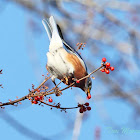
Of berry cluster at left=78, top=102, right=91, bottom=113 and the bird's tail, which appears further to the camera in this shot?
the bird's tail

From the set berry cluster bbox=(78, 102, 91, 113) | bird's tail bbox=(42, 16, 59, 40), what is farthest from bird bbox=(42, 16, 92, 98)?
berry cluster bbox=(78, 102, 91, 113)

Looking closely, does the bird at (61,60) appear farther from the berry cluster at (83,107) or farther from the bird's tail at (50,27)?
the berry cluster at (83,107)

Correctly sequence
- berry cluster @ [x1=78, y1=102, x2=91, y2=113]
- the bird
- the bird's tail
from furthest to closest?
the bird's tail → the bird → berry cluster @ [x1=78, y1=102, x2=91, y2=113]

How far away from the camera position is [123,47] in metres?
4.95

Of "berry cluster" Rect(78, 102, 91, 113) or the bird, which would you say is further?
the bird

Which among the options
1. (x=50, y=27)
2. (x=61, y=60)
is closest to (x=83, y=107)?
(x=61, y=60)

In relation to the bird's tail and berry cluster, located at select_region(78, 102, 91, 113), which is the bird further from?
berry cluster, located at select_region(78, 102, 91, 113)

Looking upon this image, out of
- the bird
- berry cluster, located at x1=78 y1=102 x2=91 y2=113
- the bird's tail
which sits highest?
the bird's tail

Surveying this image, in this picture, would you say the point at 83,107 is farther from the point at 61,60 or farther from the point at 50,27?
the point at 50,27

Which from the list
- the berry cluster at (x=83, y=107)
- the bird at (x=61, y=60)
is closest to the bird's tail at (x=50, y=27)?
the bird at (x=61, y=60)

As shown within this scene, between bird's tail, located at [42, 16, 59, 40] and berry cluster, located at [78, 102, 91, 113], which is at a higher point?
bird's tail, located at [42, 16, 59, 40]

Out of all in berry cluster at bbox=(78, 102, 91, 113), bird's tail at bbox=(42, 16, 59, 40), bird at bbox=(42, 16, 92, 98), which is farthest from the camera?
bird's tail at bbox=(42, 16, 59, 40)

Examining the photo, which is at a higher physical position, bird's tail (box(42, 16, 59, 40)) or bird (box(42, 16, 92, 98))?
bird's tail (box(42, 16, 59, 40))

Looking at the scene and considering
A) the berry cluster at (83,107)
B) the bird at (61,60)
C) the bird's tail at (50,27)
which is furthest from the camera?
the bird's tail at (50,27)
